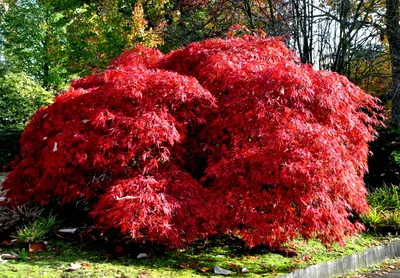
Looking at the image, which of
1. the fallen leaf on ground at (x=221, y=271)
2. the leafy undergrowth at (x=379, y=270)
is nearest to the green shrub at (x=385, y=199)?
the leafy undergrowth at (x=379, y=270)

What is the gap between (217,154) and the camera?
4.52 m

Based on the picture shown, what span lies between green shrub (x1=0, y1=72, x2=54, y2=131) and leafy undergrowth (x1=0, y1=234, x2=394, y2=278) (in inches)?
458

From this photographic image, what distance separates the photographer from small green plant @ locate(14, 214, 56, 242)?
187 inches

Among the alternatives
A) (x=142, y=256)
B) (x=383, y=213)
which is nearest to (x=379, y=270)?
(x=383, y=213)

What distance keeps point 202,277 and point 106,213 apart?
3.62 feet

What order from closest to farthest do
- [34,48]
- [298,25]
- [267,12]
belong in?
[298,25] < [267,12] < [34,48]

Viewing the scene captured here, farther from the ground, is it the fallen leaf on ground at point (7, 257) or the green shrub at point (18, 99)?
the green shrub at point (18, 99)

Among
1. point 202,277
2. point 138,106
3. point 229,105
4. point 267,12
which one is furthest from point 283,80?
point 267,12

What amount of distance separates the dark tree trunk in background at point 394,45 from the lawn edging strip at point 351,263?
5.33m

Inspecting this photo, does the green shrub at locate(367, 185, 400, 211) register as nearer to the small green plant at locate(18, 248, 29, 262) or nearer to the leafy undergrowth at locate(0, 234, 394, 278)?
the leafy undergrowth at locate(0, 234, 394, 278)

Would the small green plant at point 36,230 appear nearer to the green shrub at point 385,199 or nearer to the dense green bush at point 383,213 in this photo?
the dense green bush at point 383,213

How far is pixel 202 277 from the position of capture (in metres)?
4.02

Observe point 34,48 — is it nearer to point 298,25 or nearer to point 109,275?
point 298,25

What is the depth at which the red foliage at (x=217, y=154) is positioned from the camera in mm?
4035
